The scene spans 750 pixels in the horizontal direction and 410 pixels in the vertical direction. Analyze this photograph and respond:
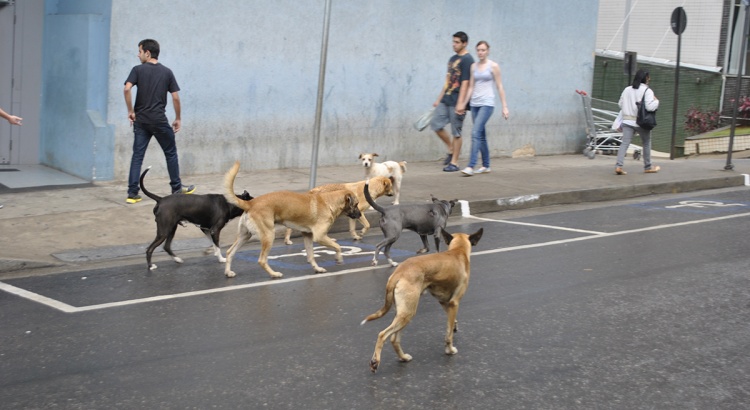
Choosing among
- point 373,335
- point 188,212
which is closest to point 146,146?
point 188,212

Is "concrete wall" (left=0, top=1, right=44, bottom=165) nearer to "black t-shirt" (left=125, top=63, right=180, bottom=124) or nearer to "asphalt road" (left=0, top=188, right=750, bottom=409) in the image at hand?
"black t-shirt" (left=125, top=63, right=180, bottom=124)

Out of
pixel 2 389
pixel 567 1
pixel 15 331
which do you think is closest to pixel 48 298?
pixel 15 331

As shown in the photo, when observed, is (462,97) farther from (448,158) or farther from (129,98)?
(129,98)

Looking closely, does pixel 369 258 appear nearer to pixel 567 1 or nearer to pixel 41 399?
pixel 41 399

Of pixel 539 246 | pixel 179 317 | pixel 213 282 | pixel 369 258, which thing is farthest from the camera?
pixel 539 246

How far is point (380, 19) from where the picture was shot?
48.5 ft

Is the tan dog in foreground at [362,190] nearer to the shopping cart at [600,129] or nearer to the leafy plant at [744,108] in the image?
the shopping cart at [600,129]

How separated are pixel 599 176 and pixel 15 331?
10715 millimetres

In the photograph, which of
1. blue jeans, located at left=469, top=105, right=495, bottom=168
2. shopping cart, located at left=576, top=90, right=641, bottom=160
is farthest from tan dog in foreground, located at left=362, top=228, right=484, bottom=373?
shopping cart, located at left=576, top=90, right=641, bottom=160

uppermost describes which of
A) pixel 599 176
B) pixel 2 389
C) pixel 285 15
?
pixel 285 15

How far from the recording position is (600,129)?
19141 millimetres

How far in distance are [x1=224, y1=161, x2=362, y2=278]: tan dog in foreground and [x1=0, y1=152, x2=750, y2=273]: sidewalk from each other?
61.2 inches

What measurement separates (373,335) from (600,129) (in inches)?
546

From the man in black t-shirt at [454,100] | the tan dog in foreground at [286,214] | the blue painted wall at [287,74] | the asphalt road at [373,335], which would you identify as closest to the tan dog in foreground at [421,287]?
the asphalt road at [373,335]
